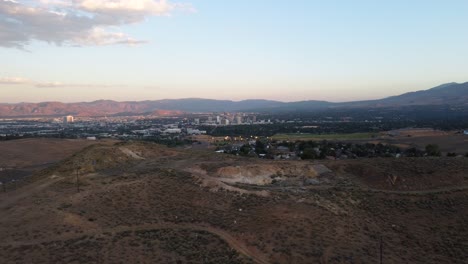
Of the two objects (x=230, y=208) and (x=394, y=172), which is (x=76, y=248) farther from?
(x=394, y=172)

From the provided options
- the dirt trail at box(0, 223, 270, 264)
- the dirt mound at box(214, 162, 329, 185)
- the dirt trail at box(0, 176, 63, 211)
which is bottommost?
the dirt trail at box(0, 223, 270, 264)

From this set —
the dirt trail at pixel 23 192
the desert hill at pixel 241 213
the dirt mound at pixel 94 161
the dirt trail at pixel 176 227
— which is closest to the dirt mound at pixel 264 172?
the desert hill at pixel 241 213

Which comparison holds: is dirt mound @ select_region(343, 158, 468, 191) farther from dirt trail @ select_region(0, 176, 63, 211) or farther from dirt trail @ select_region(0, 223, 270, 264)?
dirt trail @ select_region(0, 176, 63, 211)

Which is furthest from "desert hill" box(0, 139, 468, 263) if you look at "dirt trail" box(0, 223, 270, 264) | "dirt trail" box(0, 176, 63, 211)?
"dirt trail" box(0, 176, 63, 211)

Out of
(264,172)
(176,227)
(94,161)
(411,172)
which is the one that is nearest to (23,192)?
(94,161)

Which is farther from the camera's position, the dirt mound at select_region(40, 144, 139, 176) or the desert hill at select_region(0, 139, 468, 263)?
the dirt mound at select_region(40, 144, 139, 176)

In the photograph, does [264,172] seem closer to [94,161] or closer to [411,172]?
[411,172]

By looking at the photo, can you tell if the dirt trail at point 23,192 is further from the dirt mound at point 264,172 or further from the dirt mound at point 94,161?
the dirt mound at point 264,172
